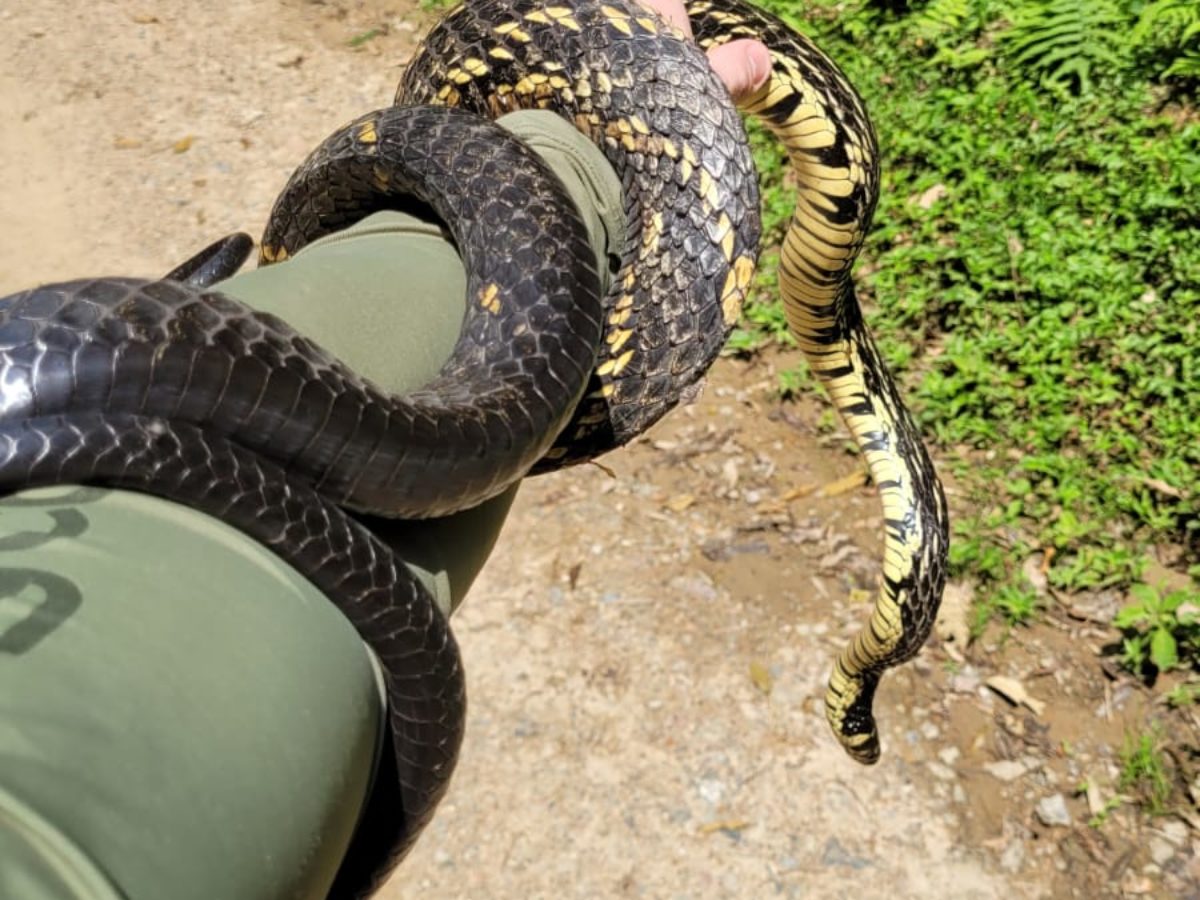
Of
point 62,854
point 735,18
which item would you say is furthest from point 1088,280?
point 62,854

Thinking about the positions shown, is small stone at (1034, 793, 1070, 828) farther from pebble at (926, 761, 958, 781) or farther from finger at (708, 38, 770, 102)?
finger at (708, 38, 770, 102)

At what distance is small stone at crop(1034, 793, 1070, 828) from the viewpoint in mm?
3424

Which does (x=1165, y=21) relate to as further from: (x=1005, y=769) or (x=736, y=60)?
(x=736, y=60)

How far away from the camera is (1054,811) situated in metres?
3.45

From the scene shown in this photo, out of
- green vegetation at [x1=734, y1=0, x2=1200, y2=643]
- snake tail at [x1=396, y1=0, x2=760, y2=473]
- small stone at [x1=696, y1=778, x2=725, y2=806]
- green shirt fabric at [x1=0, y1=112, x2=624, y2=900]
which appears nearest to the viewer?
green shirt fabric at [x1=0, y1=112, x2=624, y2=900]

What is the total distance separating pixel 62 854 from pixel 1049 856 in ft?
10.5

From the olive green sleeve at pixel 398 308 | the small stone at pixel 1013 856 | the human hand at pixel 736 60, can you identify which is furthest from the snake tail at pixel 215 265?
the small stone at pixel 1013 856

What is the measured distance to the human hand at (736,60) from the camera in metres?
2.06

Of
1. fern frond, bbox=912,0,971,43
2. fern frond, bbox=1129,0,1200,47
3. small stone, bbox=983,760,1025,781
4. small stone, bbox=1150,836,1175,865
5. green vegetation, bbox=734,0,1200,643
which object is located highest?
fern frond, bbox=1129,0,1200,47

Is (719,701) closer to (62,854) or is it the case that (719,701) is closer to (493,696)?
(493,696)

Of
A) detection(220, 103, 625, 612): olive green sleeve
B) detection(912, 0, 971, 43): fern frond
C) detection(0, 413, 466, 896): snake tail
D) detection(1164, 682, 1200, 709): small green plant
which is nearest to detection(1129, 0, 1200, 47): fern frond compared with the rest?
detection(912, 0, 971, 43): fern frond

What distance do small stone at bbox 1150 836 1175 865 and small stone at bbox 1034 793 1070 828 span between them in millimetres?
230

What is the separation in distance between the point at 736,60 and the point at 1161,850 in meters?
2.58

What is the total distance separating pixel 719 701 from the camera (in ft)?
12.3
